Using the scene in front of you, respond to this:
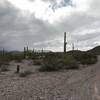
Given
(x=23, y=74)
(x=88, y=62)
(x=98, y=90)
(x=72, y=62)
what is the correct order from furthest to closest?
(x=88, y=62) < (x=72, y=62) < (x=23, y=74) < (x=98, y=90)

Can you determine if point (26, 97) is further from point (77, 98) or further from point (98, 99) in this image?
Answer: point (98, 99)

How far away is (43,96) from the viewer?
11.9m

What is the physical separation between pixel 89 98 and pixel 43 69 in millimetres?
15575

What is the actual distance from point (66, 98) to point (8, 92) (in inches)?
144

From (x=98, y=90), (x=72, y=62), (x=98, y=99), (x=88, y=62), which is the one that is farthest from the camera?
(x=88, y=62)

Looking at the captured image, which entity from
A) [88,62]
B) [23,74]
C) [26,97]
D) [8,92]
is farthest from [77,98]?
[88,62]

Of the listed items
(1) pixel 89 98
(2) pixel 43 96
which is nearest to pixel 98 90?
(1) pixel 89 98

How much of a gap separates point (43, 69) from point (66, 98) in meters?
15.0

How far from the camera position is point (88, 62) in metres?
35.9

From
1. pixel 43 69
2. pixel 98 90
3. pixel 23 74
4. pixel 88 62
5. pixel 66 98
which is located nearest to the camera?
pixel 66 98

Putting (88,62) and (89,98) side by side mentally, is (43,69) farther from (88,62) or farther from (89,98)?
(89,98)

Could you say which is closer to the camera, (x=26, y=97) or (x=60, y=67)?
(x=26, y=97)

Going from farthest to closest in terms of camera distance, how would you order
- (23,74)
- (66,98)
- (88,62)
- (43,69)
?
(88,62) < (43,69) < (23,74) < (66,98)

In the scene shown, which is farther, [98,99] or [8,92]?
[8,92]
